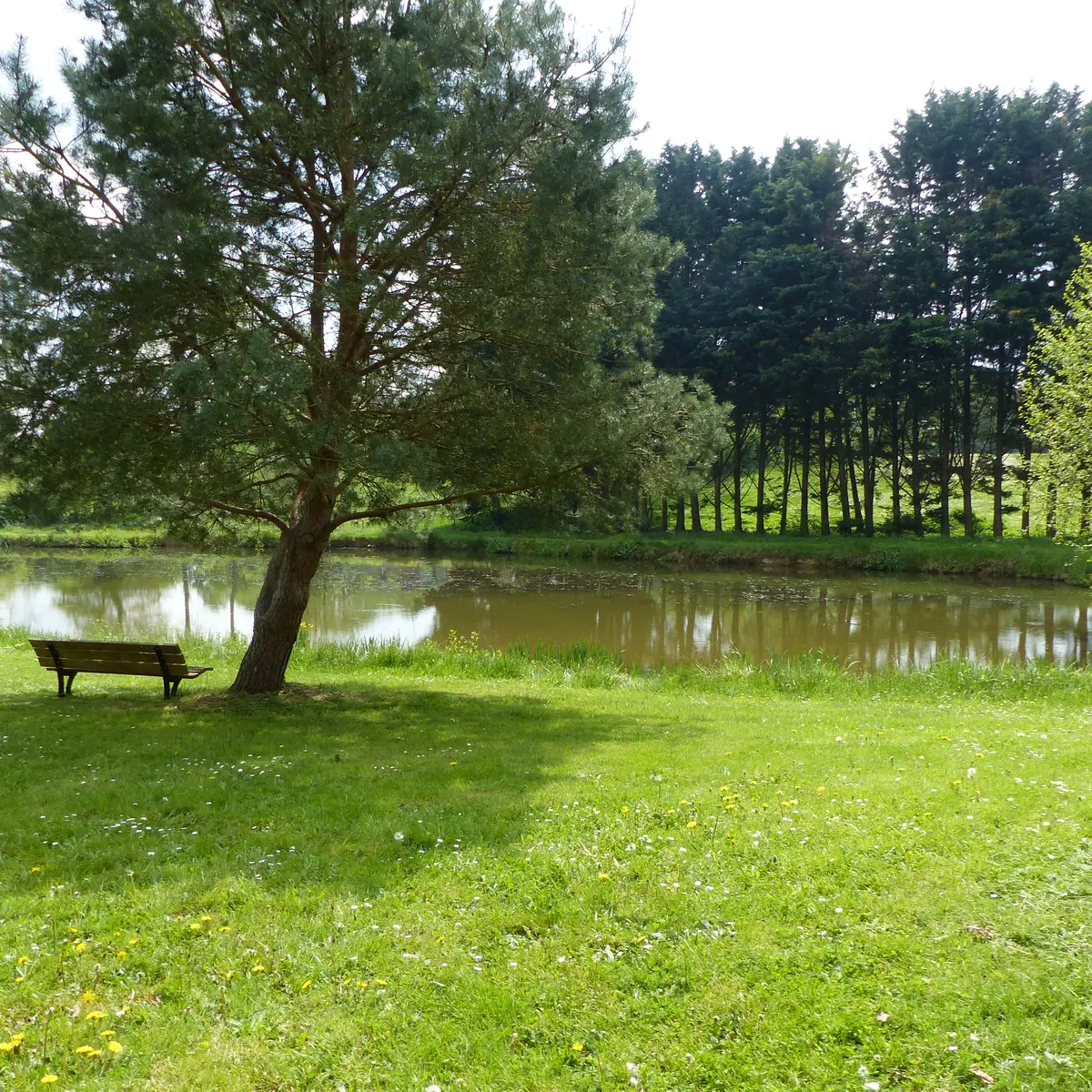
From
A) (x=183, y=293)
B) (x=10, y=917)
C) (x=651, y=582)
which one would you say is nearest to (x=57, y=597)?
(x=651, y=582)

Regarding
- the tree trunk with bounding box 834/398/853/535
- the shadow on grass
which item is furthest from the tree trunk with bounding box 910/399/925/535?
the shadow on grass

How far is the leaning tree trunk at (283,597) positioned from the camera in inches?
423

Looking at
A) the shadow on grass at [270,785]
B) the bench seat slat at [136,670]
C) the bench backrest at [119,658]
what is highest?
the bench backrest at [119,658]

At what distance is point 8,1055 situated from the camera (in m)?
3.28

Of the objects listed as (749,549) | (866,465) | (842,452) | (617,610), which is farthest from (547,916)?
(842,452)

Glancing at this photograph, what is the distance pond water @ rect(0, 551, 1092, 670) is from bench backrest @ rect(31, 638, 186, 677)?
8.06m

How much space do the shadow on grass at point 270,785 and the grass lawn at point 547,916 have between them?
0.14ft

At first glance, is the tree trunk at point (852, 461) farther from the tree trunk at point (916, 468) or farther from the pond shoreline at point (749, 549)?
the pond shoreline at point (749, 549)

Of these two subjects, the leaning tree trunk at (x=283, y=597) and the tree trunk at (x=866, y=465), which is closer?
the leaning tree trunk at (x=283, y=597)

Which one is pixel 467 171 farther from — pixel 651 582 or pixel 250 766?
pixel 651 582

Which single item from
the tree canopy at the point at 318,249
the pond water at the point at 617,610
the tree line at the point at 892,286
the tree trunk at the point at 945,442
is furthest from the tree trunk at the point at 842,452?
the tree canopy at the point at 318,249

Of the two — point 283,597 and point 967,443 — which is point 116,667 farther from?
point 967,443

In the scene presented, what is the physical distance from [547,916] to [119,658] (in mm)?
8211

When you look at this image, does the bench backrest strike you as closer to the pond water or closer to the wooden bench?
the wooden bench
